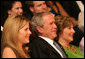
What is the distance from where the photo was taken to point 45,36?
3.83 meters

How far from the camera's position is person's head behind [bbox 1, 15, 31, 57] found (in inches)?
122

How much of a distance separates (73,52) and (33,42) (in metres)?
0.93

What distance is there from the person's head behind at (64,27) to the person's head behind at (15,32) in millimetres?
1010

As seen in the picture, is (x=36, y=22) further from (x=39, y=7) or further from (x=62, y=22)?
(x=39, y=7)

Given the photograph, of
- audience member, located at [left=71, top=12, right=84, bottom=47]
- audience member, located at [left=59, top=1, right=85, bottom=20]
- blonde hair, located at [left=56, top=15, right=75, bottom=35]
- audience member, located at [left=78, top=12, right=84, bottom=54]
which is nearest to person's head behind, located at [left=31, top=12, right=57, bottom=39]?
blonde hair, located at [left=56, top=15, right=75, bottom=35]

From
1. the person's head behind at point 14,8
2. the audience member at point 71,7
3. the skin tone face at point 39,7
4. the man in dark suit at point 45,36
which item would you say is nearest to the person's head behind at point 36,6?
the skin tone face at point 39,7

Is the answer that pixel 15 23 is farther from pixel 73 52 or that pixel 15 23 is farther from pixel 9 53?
pixel 73 52

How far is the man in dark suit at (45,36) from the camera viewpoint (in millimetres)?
3584

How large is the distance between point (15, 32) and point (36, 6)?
169 cm

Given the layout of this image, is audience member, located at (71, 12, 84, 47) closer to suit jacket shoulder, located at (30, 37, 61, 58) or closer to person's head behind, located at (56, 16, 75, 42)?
person's head behind, located at (56, 16, 75, 42)

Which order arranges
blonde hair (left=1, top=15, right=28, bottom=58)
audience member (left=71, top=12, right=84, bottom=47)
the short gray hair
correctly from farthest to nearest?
audience member (left=71, top=12, right=84, bottom=47), the short gray hair, blonde hair (left=1, top=15, right=28, bottom=58)

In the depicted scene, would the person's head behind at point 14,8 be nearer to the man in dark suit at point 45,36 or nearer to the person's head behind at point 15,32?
the man in dark suit at point 45,36

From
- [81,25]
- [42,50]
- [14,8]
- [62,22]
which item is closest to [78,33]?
[81,25]

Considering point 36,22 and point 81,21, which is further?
point 81,21
